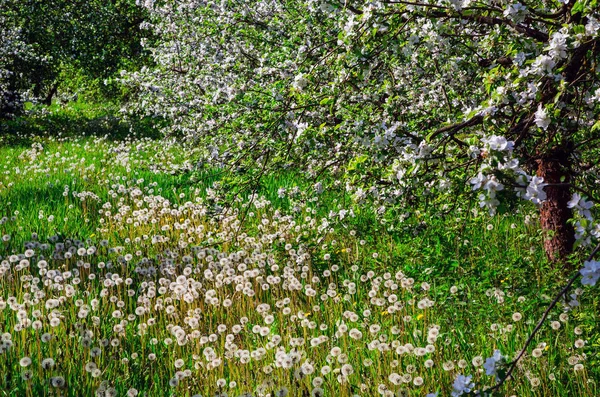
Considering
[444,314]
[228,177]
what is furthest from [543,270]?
[228,177]

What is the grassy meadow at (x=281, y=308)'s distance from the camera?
12.2 ft

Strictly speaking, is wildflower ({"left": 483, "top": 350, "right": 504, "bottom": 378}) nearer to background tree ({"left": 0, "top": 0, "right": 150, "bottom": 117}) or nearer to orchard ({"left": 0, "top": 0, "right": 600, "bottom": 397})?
orchard ({"left": 0, "top": 0, "right": 600, "bottom": 397})

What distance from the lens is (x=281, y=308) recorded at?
489 centimetres

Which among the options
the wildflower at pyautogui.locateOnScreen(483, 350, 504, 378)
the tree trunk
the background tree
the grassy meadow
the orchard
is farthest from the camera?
the background tree

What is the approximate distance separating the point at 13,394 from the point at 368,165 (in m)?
3.03

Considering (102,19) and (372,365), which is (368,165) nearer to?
(372,365)

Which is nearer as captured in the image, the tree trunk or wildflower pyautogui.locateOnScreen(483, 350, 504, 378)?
wildflower pyautogui.locateOnScreen(483, 350, 504, 378)

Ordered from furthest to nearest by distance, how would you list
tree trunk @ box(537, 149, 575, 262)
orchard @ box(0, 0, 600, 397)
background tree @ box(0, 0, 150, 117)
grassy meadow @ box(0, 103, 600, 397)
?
background tree @ box(0, 0, 150, 117)
tree trunk @ box(537, 149, 575, 262)
grassy meadow @ box(0, 103, 600, 397)
orchard @ box(0, 0, 600, 397)

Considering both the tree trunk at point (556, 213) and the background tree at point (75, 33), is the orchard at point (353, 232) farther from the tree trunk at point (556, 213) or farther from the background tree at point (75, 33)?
the background tree at point (75, 33)

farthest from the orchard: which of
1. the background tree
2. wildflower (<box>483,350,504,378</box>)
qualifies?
the background tree

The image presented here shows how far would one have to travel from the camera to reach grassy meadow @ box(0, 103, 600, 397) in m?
3.71

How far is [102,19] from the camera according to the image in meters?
19.8

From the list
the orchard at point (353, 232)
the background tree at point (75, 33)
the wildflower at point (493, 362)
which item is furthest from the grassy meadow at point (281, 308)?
the background tree at point (75, 33)

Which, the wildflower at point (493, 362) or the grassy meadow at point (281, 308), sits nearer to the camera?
the wildflower at point (493, 362)
